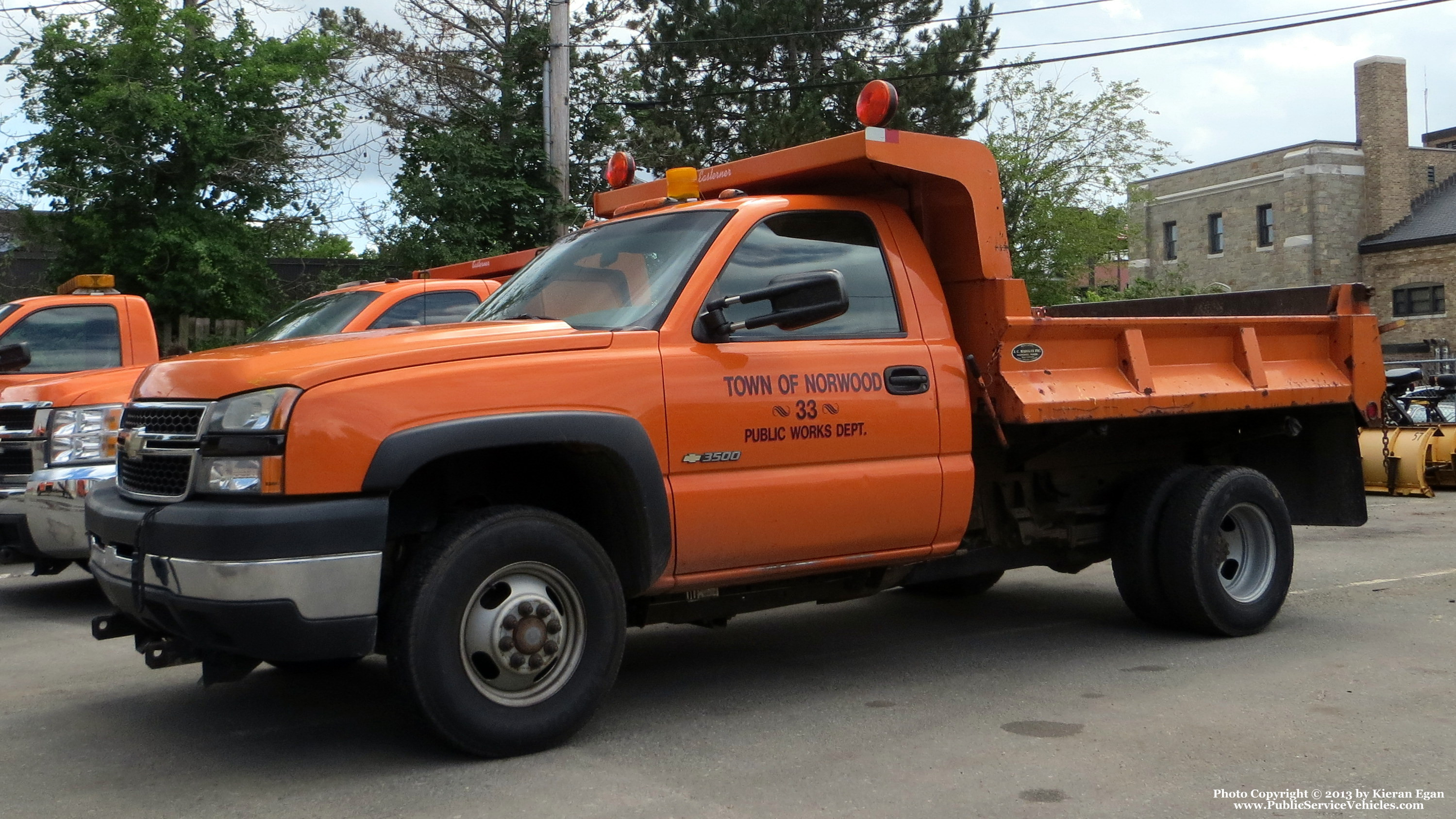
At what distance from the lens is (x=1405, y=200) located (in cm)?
4494

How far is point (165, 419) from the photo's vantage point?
468cm

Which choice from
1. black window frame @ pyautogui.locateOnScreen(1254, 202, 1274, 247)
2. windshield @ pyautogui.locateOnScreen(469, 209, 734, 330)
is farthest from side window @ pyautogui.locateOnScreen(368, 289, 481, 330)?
black window frame @ pyautogui.locateOnScreen(1254, 202, 1274, 247)

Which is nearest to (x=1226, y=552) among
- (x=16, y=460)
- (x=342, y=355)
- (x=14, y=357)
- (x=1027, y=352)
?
(x=1027, y=352)

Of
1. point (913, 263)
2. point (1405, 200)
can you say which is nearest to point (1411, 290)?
point (1405, 200)

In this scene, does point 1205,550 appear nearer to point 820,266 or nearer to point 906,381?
point 906,381

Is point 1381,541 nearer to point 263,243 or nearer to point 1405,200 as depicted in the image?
point 263,243

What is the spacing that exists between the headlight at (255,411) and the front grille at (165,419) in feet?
0.41

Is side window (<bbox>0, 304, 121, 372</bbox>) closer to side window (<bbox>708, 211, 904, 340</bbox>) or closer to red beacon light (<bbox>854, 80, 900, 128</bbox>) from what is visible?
side window (<bbox>708, 211, 904, 340</bbox>)

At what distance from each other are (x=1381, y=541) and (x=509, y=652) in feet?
28.6

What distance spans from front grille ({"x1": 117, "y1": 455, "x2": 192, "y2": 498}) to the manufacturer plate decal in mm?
3477

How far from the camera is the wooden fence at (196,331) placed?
17.1 metres

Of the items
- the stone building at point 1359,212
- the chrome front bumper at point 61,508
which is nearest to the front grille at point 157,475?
the chrome front bumper at point 61,508

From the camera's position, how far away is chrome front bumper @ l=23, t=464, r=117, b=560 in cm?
759

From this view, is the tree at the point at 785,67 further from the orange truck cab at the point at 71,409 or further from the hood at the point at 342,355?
the hood at the point at 342,355
